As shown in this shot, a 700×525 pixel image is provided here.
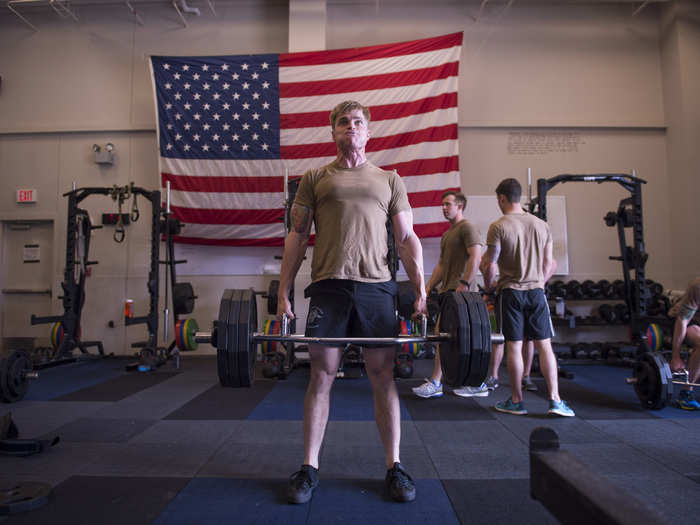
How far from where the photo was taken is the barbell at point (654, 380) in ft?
7.57

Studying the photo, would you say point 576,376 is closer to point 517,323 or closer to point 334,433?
point 517,323

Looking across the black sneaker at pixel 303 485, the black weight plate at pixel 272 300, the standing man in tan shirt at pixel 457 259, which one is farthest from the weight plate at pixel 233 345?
the black weight plate at pixel 272 300

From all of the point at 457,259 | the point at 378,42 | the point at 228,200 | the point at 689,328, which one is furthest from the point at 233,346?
the point at 378,42

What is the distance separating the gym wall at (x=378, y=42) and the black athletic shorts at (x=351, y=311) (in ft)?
10.4

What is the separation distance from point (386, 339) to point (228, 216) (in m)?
3.39

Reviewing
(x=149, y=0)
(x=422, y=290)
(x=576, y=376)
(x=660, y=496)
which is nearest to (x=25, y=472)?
(x=422, y=290)

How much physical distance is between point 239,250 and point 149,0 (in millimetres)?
2964

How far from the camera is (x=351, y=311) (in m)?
1.36

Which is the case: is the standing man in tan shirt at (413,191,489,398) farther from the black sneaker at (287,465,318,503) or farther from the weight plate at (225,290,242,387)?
the weight plate at (225,290,242,387)

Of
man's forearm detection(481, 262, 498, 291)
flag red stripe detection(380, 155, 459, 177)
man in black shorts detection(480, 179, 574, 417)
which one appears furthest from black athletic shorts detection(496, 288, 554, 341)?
flag red stripe detection(380, 155, 459, 177)

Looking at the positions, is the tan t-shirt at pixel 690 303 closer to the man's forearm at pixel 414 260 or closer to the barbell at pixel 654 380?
the barbell at pixel 654 380

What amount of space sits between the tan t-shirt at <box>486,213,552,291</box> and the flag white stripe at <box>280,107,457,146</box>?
2107 mm

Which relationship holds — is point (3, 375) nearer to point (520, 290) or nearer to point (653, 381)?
point (520, 290)

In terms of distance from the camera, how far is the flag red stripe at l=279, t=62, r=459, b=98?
4155 millimetres
